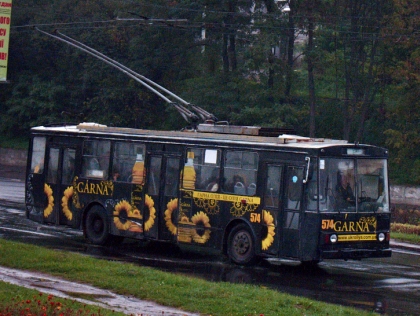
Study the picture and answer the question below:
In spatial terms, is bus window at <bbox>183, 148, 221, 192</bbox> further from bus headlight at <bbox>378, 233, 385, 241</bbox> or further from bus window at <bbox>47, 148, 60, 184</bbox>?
bus window at <bbox>47, 148, 60, 184</bbox>

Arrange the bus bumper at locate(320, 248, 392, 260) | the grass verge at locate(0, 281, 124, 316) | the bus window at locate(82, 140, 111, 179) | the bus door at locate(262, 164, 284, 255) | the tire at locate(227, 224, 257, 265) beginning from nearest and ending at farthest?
the grass verge at locate(0, 281, 124, 316) → the bus bumper at locate(320, 248, 392, 260) → the bus door at locate(262, 164, 284, 255) → the tire at locate(227, 224, 257, 265) → the bus window at locate(82, 140, 111, 179)

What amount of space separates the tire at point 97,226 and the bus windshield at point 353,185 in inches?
240

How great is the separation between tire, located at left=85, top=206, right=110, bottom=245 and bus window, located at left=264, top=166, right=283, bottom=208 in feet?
15.9

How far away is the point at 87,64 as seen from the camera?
52.8 metres

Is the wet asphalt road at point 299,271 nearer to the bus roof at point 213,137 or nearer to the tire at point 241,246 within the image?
the tire at point 241,246

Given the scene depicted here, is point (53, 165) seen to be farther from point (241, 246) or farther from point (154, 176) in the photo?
point (241, 246)

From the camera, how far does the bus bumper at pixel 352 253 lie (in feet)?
48.3

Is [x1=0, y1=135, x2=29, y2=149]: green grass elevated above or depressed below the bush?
above

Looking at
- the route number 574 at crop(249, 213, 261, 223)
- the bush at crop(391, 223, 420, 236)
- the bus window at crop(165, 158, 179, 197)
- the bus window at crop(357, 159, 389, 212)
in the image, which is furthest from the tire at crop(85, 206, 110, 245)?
the bush at crop(391, 223, 420, 236)

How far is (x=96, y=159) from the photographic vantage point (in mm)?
19125

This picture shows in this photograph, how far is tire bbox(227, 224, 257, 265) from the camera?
51.7 ft

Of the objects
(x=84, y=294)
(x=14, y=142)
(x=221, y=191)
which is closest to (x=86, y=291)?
(x=84, y=294)

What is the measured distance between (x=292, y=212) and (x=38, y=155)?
8346mm

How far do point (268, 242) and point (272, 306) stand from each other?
5051 mm
